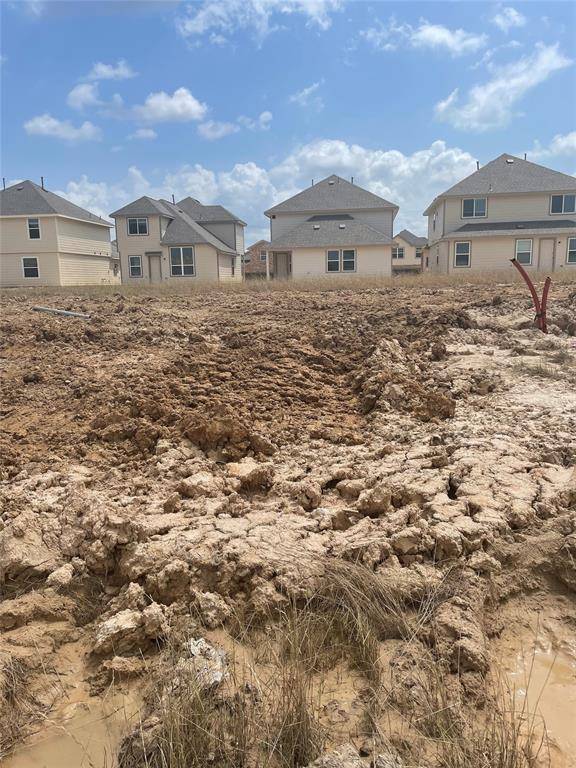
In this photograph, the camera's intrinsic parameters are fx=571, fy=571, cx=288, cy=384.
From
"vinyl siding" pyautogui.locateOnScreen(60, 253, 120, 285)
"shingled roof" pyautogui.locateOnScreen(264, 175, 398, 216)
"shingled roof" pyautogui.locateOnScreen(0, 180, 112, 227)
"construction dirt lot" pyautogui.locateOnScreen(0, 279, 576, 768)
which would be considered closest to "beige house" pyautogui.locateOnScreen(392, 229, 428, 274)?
"shingled roof" pyautogui.locateOnScreen(264, 175, 398, 216)

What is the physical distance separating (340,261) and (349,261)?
487mm

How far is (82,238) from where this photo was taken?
3566 centimetres

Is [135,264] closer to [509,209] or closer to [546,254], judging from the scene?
[509,209]

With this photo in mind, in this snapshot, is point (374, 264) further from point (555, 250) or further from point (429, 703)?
point (429, 703)

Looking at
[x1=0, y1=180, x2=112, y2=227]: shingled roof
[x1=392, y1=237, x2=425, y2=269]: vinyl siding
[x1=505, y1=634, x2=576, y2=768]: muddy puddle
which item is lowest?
[x1=505, y1=634, x2=576, y2=768]: muddy puddle

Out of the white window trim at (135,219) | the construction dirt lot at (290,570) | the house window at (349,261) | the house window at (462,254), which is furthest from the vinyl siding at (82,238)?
the construction dirt lot at (290,570)

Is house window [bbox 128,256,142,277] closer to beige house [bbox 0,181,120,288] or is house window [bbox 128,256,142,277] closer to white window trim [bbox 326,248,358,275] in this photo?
beige house [bbox 0,181,120,288]

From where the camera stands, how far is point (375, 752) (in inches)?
101

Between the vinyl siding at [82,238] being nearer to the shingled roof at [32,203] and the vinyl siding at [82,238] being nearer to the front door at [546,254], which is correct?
the shingled roof at [32,203]

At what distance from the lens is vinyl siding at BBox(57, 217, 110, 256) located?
110 feet

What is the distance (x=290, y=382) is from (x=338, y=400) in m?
0.66

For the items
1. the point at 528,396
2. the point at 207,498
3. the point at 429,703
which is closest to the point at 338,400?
the point at 528,396

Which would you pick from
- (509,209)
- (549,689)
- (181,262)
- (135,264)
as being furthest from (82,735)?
(135,264)

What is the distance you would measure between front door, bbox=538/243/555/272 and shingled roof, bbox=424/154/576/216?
3.12m
